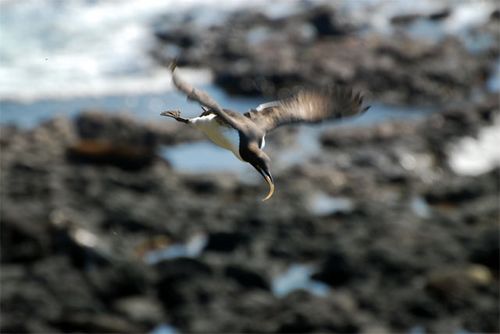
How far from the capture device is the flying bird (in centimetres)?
502

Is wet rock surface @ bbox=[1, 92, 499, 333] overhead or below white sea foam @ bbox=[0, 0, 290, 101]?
below

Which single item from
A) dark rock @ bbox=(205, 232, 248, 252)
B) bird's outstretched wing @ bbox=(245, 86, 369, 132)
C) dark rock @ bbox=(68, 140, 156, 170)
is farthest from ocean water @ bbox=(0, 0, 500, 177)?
bird's outstretched wing @ bbox=(245, 86, 369, 132)

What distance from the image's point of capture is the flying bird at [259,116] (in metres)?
5.02

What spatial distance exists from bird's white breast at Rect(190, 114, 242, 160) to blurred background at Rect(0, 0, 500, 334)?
14738 millimetres

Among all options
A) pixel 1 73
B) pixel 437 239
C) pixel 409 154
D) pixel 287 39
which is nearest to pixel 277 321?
pixel 437 239

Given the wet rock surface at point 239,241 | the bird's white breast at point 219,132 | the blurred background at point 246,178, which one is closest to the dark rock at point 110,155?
the blurred background at point 246,178

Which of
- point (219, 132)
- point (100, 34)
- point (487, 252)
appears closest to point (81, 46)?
point (100, 34)

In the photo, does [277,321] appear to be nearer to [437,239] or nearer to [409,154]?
[437,239]

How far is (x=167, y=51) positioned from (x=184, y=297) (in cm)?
1706

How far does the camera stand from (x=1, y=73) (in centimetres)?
3256

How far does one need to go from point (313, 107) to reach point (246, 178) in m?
20.0

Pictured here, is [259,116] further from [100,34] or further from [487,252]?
[100,34]

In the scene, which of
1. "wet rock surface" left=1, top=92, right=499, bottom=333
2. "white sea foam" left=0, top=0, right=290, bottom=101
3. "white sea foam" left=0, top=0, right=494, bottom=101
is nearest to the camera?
"wet rock surface" left=1, top=92, right=499, bottom=333

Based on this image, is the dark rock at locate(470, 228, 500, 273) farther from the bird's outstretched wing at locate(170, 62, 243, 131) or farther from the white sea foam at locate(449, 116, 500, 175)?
A: the bird's outstretched wing at locate(170, 62, 243, 131)
